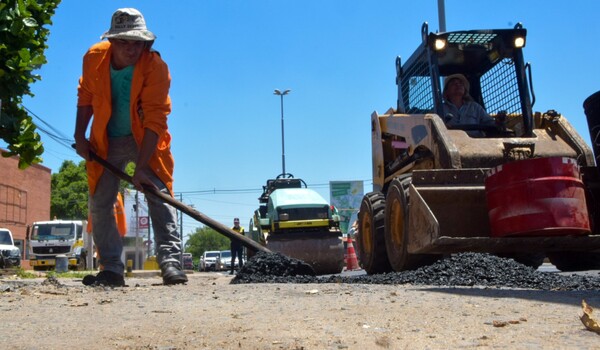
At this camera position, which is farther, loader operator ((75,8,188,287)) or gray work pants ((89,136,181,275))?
gray work pants ((89,136,181,275))

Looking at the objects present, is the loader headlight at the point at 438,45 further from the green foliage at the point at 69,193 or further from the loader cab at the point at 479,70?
the green foliage at the point at 69,193

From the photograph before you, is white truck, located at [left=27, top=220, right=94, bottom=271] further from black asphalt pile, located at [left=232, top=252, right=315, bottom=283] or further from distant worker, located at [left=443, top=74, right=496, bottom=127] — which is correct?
black asphalt pile, located at [left=232, top=252, right=315, bottom=283]

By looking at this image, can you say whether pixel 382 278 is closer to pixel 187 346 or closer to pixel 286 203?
pixel 187 346

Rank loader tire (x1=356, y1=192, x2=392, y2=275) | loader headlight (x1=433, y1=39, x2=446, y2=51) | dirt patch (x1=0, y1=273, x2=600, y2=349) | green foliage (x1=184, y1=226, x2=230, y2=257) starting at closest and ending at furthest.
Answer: dirt patch (x1=0, y1=273, x2=600, y2=349) → loader tire (x1=356, y1=192, x2=392, y2=275) → loader headlight (x1=433, y1=39, x2=446, y2=51) → green foliage (x1=184, y1=226, x2=230, y2=257)

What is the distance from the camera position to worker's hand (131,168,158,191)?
5844 millimetres

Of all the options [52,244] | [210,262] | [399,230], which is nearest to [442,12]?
[399,230]

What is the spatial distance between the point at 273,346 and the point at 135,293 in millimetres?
2216

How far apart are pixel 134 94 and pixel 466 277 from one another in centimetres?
318

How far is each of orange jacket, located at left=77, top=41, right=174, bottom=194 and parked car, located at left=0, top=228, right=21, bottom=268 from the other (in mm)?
19363

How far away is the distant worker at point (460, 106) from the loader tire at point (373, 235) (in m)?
1.31

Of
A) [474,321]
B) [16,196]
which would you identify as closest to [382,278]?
[474,321]

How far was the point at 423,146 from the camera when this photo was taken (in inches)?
311

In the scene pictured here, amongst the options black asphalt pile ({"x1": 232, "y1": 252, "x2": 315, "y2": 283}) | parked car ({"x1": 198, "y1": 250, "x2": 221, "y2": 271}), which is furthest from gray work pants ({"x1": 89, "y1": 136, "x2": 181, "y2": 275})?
parked car ({"x1": 198, "y1": 250, "x2": 221, "y2": 271})

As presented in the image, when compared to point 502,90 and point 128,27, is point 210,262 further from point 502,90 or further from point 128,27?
point 128,27
